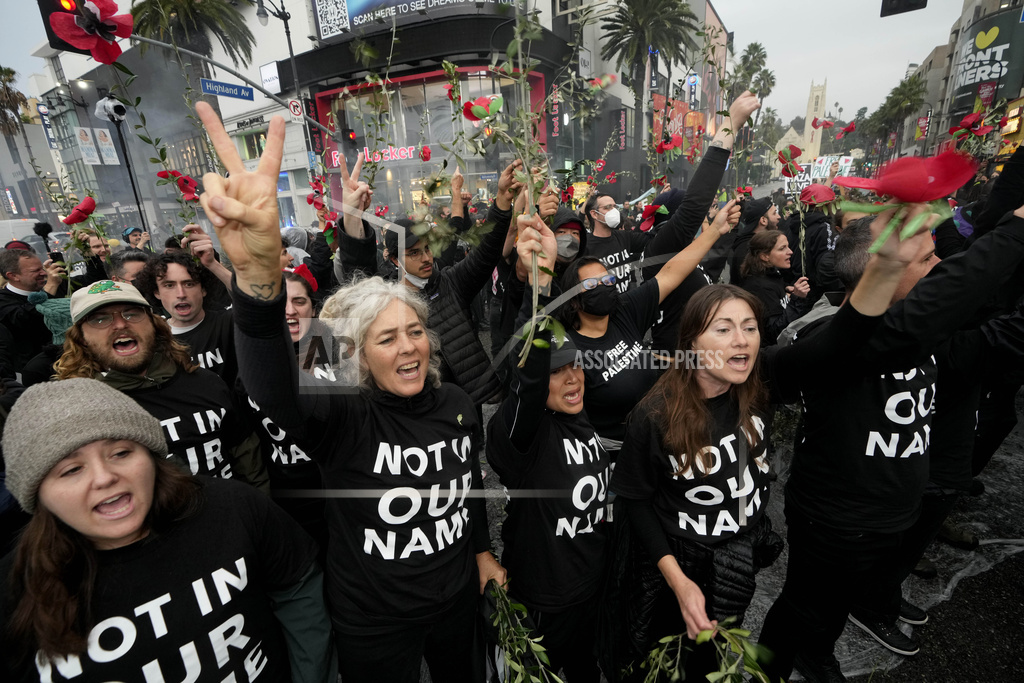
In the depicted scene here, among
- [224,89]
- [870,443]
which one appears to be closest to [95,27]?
[870,443]

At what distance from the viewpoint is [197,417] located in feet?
6.41

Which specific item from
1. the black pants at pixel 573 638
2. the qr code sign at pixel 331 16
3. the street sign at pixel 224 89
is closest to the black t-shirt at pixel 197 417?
the black pants at pixel 573 638

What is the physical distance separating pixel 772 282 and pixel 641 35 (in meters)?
13.4

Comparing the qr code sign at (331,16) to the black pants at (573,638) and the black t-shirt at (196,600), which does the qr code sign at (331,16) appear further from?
the black pants at (573,638)

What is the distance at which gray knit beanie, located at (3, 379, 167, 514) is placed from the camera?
1118mm

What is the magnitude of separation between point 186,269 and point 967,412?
4225 millimetres

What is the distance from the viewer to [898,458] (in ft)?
5.95

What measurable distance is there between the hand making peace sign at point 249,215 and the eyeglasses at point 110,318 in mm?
1295

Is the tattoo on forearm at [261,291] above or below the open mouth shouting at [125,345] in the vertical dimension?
above

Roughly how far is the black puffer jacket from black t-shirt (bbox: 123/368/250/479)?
1.08 m

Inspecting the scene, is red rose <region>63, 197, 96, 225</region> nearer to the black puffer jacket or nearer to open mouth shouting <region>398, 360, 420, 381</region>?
the black puffer jacket

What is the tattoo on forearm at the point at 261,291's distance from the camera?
112 cm

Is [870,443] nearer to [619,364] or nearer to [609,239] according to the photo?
[619,364]

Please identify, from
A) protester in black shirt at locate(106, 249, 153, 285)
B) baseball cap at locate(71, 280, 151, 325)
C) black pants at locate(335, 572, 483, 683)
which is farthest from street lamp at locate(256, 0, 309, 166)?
black pants at locate(335, 572, 483, 683)
